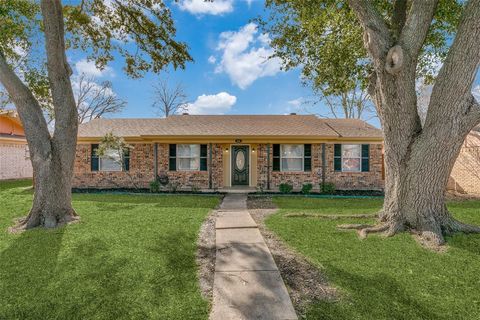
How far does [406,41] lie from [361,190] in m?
9.44

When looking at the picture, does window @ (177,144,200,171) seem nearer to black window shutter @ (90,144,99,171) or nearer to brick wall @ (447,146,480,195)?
black window shutter @ (90,144,99,171)

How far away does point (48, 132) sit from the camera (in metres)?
6.30

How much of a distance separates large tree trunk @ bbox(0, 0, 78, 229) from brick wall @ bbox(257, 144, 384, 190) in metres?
8.94

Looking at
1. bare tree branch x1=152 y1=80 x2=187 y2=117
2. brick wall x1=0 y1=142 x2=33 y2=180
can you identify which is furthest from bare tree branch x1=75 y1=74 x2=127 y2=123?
brick wall x1=0 y1=142 x2=33 y2=180

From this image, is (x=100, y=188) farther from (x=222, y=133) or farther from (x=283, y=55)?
(x=283, y=55)

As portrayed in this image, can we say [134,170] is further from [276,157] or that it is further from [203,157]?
[276,157]

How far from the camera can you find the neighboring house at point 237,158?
523 inches

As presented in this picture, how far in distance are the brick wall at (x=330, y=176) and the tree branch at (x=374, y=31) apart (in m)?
8.40

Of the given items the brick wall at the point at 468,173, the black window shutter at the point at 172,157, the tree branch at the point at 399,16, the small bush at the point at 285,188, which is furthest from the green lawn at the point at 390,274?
the brick wall at the point at 468,173

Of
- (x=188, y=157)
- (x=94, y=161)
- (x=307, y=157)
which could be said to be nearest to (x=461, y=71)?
(x=307, y=157)

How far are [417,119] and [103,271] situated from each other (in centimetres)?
650

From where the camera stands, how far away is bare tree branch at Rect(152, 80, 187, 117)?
111 feet

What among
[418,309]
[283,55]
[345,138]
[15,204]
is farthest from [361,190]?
[15,204]

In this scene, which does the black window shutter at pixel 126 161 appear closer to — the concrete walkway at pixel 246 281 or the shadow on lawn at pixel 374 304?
the concrete walkway at pixel 246 281
